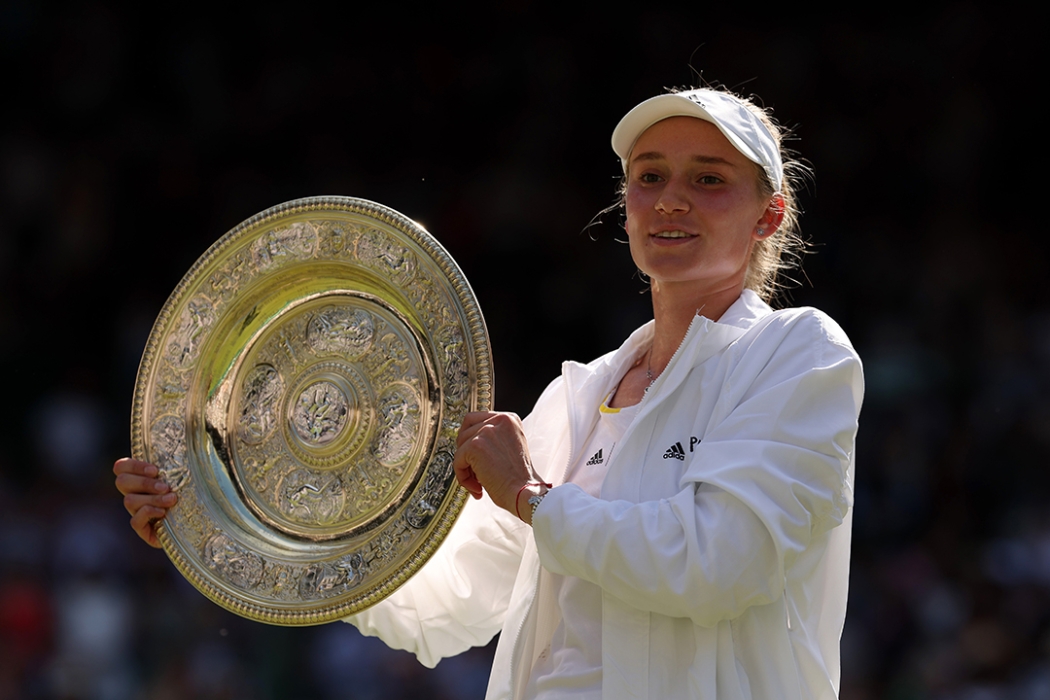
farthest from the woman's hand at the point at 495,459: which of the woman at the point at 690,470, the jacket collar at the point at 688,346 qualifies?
the jacket collar at the point at 688,346

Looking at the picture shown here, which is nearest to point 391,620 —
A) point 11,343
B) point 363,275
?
point 363,275

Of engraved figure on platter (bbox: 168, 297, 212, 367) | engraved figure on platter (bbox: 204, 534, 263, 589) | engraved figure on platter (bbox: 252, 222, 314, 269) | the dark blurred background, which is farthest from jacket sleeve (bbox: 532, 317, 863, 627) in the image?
the dark blurred background

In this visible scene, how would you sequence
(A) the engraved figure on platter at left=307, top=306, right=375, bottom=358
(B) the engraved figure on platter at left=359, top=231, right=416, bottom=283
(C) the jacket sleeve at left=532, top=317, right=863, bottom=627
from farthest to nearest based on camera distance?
(A) the engraved figure on platter at left=307, top=306, right=375, bottom=358, (B) the engraved figure on platter at left=359, top=231, right=416, bottom=283, (C) the jacket sleeve at left=532, top=317, right=863, bottom=627

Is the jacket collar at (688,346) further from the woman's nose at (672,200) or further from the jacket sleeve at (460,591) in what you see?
the jacket sleeve at (460,591)

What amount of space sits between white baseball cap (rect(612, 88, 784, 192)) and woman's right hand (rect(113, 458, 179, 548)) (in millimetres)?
1073

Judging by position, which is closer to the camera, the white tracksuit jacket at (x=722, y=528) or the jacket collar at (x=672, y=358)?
the white tracksuit jacket at (x=722, y=528)

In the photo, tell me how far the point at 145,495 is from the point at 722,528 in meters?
1.15

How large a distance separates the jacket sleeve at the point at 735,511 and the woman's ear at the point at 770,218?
36 cm

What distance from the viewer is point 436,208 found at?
6484 mm

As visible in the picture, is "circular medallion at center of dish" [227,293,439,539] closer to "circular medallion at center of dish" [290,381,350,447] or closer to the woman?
"circular medallion at center of dish" [290,381,350,447]

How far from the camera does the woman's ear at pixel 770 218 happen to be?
214 cm

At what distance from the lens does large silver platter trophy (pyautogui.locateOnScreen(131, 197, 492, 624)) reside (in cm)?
204

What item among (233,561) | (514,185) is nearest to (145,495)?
(233,561)

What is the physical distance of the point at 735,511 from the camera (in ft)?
5.66
